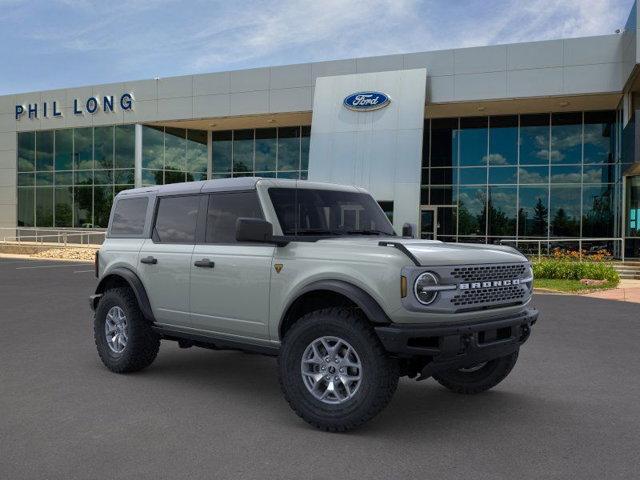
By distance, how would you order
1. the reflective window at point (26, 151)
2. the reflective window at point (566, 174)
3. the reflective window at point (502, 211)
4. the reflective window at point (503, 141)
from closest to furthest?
1. the reflective window at point (566, 174)
2. the reflective window at point (502, 211)
3. the reflective window at point (503, 141)
4. the reflective window at point (26, 151)

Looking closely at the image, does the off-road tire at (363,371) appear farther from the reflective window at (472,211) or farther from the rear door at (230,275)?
the reflective window at (472,211)

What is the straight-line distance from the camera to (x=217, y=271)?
596 centimetres

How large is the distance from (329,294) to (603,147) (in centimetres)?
2643

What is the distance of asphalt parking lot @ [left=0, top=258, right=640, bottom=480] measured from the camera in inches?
165

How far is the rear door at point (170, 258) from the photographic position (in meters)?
6.33

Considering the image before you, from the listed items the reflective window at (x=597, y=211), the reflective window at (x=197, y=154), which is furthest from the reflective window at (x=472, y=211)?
the reflective window at (x=197, y=154)

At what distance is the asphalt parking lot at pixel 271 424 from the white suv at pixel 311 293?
1.28 ft

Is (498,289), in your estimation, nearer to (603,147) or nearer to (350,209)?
(350,209)

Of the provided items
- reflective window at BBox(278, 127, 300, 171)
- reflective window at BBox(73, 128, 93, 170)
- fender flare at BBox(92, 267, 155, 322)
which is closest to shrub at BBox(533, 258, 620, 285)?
fender flare at BBox(92, 267, 155, 322)

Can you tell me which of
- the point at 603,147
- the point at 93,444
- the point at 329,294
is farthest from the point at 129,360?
the point at 603,147

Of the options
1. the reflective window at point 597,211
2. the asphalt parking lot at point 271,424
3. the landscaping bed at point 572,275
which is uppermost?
the reflective window at point 597,211

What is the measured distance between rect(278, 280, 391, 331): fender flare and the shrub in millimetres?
15948

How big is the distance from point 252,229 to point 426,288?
146cm

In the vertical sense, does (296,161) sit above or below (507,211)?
above
